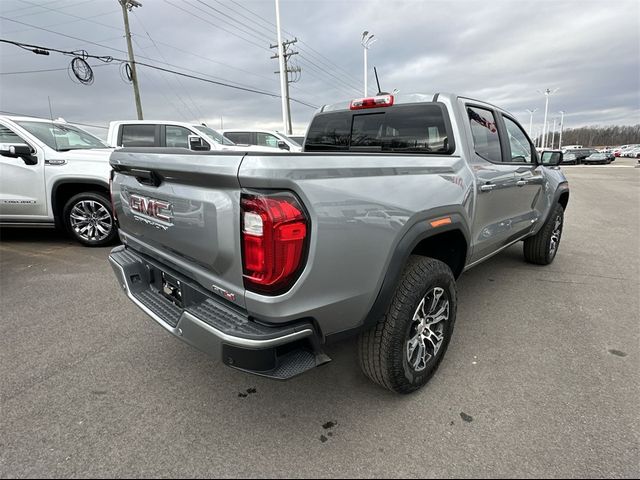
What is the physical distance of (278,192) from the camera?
1578 millimetres

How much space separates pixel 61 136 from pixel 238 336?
18.5 feet

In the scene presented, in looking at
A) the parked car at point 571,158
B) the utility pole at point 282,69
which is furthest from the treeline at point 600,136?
the utility pole at point 282,69

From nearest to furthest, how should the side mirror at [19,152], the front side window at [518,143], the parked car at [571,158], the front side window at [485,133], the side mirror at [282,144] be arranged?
1. the front side window at [485,133]
2. the front side window at [518,143]
3. the side mirror at [19,152]
4. the side mirror at [282,144]
5. the parked car at [571,158]

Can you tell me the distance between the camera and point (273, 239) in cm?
156

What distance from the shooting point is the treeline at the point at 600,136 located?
90.1 meters

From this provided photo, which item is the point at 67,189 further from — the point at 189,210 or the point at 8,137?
the point at 189,210

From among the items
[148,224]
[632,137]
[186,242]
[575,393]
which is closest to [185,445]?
[186,242]

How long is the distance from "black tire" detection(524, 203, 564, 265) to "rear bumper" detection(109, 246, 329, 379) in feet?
13.0

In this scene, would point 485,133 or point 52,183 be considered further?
point 52,183

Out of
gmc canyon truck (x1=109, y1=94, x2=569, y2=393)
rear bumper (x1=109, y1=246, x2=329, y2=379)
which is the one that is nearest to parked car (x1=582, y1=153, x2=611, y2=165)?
gmc canyon truck (x1=109, y1=94, x2=569, y2=393)

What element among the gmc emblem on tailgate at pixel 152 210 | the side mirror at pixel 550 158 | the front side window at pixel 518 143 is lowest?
the gmc emblem on tailgate at pixel 152 210

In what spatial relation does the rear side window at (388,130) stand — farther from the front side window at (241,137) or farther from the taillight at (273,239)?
the front side window at (241,137)

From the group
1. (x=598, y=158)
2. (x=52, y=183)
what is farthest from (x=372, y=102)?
(x=598, y=158)

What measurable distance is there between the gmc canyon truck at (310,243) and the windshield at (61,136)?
12.7 feet
